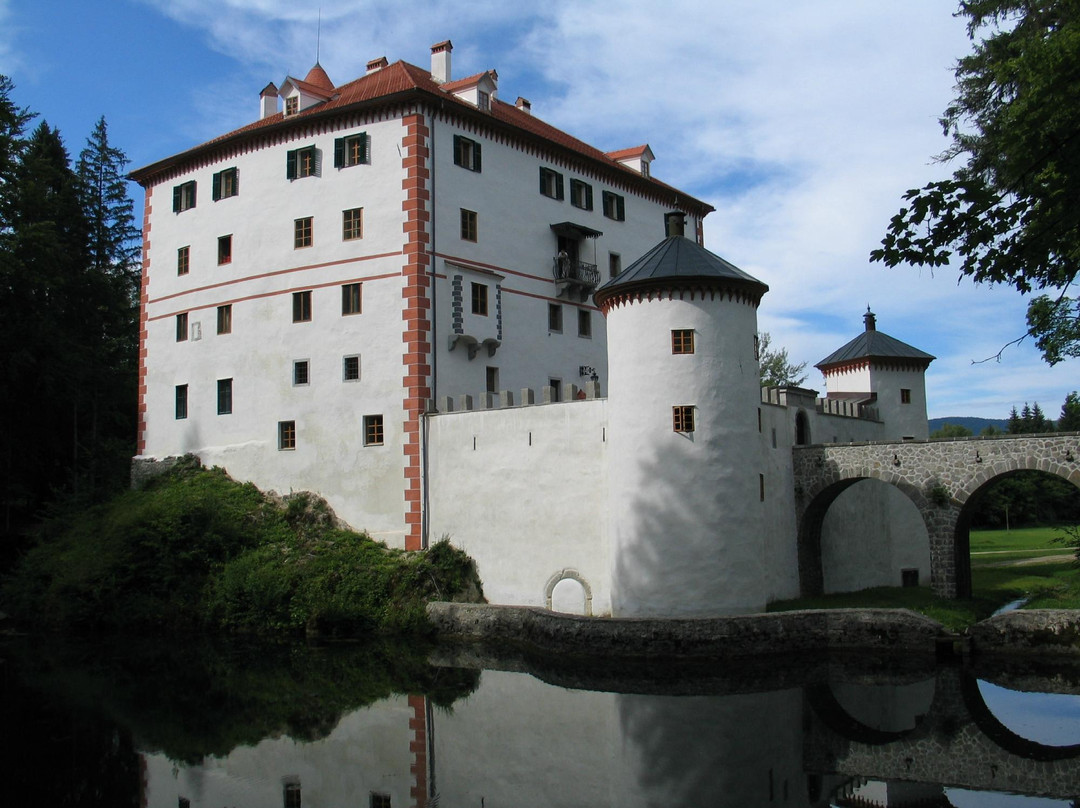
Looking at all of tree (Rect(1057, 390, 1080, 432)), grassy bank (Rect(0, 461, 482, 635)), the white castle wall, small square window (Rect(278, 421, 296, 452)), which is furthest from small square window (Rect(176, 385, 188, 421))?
tree (Rect(1057, 390, 1080, 432))

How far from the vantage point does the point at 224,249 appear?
31688mm

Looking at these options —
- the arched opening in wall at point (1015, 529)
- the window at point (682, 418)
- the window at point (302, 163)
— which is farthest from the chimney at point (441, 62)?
the arched opening in wall at point (1015, 529)

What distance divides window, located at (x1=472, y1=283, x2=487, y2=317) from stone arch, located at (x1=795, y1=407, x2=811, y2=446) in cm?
945

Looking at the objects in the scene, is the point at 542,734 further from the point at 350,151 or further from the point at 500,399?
the point at 350,151

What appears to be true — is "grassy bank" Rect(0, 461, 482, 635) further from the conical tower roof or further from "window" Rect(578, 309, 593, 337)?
"window" Rect(578, 309, 593, 337)

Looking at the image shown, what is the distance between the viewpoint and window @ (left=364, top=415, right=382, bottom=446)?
27.7 m

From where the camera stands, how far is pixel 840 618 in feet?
69.2

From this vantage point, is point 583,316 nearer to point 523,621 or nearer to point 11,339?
point 523,621

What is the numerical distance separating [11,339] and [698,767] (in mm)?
30765

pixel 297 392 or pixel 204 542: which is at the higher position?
pixel 297 392

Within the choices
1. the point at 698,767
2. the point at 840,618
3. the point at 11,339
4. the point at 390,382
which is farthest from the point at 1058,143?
the point at 11,339

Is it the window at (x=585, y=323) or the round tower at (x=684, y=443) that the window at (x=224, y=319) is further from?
the round tower at (x=684, y=443)

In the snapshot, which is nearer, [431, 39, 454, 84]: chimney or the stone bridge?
the stone bridge

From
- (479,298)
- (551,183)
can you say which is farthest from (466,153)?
(479,298)
